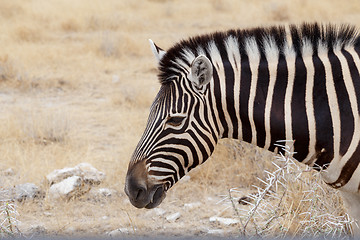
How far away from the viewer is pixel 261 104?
3.24 meters

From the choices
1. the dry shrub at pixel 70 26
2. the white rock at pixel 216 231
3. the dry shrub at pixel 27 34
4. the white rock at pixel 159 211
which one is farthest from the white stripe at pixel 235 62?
the dry shrub at pixel 70 26

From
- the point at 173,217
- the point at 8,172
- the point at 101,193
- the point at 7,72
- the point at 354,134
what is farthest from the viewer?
the point at 7,72

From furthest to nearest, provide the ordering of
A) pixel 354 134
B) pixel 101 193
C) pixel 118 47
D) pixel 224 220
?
pixel 118 47 → pixel 101 193 → pixel 224 220 → pixel 354 134

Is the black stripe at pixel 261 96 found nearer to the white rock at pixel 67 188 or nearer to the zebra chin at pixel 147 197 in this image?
the zebra chin at pixel 147 197

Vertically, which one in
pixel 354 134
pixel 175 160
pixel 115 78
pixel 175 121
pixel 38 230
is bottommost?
pixel 38 230

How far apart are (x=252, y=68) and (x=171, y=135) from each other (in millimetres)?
572

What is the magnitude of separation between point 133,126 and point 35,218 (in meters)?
2.50

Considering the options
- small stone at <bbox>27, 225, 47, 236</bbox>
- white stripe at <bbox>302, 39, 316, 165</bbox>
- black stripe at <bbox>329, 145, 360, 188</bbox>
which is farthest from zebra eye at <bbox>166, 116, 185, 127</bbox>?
small stone at <bbox>27, 225, 47, 236</bbox>

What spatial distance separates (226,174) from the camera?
598cm

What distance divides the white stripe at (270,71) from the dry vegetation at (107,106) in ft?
1.19

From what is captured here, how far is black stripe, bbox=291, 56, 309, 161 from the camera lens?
3.20 meters

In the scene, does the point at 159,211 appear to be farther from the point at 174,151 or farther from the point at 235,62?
the point at 235,62

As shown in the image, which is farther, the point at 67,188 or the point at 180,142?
the point at 67,188

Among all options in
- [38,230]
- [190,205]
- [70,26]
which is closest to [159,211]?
[190,205]
